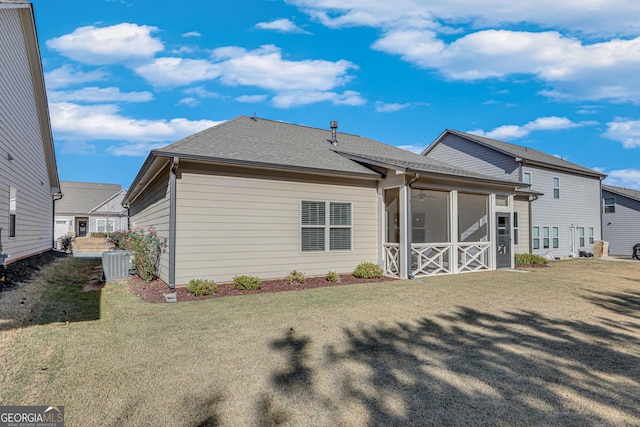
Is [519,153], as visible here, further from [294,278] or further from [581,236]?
[294,278]

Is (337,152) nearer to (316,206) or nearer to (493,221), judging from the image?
(316,206)

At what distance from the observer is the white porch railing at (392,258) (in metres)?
10.1

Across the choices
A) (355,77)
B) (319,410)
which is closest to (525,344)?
(319,410)

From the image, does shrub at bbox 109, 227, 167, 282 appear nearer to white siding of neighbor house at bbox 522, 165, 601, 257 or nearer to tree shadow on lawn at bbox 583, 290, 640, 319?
tree shadow on lawn at bbox 583, 290, 640, 319

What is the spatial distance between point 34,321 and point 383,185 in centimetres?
860

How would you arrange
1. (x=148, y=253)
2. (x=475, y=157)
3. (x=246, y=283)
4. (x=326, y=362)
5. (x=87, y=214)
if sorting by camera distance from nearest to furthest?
1. (x=326, y=362)
2. (x=246, y=283)
3. (x=148, y=253)
4. (x=475, y=157)
5. (x=87, y=214)

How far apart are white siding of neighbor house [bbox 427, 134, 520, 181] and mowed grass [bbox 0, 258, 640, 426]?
12056mm

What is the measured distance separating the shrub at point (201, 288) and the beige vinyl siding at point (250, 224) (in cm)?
49

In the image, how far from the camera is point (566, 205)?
19188mm

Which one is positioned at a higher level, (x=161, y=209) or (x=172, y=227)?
(x=161, y=209)

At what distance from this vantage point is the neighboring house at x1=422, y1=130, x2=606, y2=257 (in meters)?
16.6

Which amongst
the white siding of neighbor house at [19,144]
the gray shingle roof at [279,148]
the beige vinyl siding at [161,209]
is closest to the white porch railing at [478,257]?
the gray shingle roof at [279,148]

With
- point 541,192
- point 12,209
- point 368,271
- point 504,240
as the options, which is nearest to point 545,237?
point 541,192

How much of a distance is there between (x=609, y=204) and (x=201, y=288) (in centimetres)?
2906
